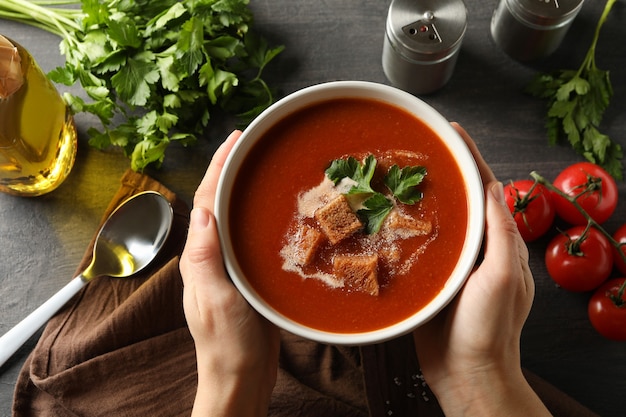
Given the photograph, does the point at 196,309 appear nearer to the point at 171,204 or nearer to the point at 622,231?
the point at 171,204

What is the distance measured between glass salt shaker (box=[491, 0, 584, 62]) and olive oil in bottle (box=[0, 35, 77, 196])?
1927 millimetres

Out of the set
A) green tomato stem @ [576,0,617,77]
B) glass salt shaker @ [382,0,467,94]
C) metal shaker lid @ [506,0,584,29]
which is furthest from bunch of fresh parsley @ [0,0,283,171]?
green tomato stem @ [576,0,617,77]

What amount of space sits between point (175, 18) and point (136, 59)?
238 mm

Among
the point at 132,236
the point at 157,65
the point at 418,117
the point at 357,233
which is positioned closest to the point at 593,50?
the point at 418,117

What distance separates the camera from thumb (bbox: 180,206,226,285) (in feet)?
6.22

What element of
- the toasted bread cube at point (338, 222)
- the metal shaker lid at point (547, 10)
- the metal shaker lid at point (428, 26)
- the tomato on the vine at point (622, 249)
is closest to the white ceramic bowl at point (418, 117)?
the toasted bread cube at point (338, 222)

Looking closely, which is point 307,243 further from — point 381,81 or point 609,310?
point 609,310

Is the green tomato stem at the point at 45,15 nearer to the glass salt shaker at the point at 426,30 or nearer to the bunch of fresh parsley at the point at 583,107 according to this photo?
the glass salt shaker at the point at 426,30

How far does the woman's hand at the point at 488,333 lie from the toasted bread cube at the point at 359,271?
1.09 ft

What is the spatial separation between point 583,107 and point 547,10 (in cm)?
46

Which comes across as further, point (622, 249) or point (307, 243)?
point (622, 249)

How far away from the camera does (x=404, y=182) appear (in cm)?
188

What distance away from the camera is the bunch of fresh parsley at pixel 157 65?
2590 mm

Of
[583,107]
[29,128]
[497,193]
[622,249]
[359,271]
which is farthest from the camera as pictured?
[583,107]
